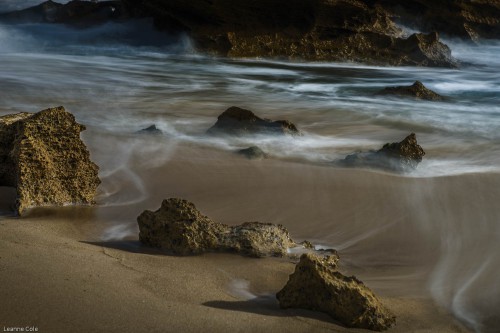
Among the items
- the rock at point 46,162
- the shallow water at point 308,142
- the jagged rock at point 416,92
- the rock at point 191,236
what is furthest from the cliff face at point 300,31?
the rock at point 191,236

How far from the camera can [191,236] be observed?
4.02m

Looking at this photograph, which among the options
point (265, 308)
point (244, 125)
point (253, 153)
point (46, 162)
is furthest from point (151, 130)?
point (265, 308)

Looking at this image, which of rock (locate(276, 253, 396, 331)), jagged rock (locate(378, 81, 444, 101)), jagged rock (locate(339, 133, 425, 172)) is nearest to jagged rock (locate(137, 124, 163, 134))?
jagged rock (locate(339, 133, 425, 172))

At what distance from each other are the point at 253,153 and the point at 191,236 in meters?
2.45

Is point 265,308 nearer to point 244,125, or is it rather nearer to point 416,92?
point 244,125

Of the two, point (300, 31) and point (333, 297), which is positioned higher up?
point (300, 31)

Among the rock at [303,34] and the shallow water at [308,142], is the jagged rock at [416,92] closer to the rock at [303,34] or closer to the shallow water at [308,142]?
the shallow water at [308,142]

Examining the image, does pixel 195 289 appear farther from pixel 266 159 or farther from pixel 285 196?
pixel 266 159

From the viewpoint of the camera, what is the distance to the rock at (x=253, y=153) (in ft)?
20.9

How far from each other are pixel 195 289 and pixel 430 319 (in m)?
1.08

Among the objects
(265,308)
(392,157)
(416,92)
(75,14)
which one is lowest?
(265,308)

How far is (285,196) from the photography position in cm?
537

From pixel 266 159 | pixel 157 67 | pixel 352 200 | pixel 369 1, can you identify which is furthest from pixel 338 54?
pixel 352 200

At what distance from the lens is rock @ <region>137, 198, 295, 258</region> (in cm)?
401
